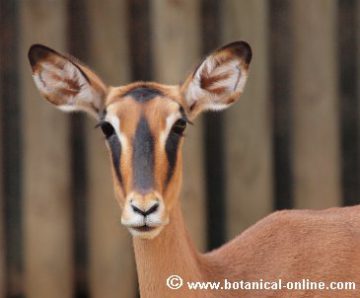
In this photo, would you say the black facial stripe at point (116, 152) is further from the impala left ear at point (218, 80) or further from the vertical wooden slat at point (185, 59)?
the vertical wooden slat at point (185, 59)

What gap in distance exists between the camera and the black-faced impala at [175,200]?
4469mm

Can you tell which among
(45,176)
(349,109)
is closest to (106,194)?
(45,176)

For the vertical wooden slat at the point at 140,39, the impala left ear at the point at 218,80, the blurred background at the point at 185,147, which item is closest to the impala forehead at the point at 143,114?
the impala left ear at the point at 218,80

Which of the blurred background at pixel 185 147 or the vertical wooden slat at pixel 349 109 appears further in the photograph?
the vertical wooden slat at pixel 349 109

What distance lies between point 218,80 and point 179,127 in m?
0.44

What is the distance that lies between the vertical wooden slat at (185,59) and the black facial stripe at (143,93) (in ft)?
7.68

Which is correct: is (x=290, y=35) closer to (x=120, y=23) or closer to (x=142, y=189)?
(x=120, y=23)

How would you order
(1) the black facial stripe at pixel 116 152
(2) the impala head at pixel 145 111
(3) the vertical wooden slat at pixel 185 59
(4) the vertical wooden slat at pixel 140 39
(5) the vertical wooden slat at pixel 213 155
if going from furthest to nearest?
→ (4) the vertical wooden slat at pixel 140 39 → (5) the vertical wooden slat at pixel 213 155 → (3) the vertical wooden slat at pixel 185 59 → (1) the black facial stripe at pixel 116 152 → (2) the impala head at pixel 145 111

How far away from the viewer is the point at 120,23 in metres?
7.21

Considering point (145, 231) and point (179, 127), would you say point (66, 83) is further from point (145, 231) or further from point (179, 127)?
point (145, 231)

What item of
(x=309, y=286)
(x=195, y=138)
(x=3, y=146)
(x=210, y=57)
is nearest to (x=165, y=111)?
(x=210, y=57)

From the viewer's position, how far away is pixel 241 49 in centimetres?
489

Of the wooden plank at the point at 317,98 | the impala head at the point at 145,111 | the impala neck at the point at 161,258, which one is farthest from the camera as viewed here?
the wooden plank at the point at 317,98

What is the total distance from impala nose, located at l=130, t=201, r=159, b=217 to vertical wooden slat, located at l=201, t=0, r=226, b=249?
3.13 metres
